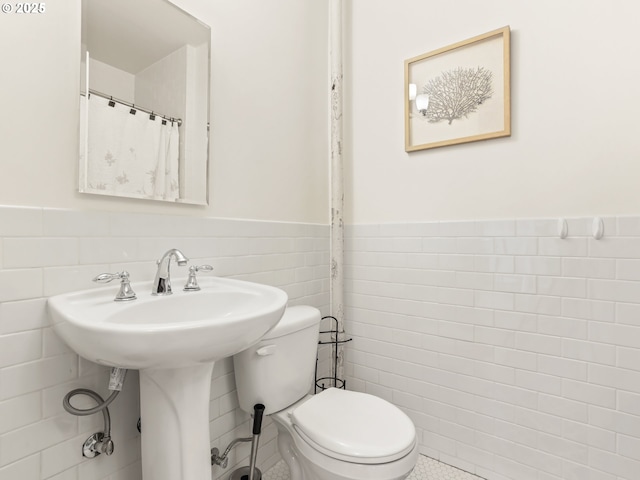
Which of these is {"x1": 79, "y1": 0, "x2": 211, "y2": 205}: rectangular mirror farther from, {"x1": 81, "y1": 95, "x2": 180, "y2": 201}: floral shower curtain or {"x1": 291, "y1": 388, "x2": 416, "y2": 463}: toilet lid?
{"x1": 291, "y1": 388, "x2": 416, "y2": 463}: toilet lid

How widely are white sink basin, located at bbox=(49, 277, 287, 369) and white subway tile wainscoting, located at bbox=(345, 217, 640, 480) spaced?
2.94ft

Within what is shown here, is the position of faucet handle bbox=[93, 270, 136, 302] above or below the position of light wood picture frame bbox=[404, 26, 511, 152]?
below

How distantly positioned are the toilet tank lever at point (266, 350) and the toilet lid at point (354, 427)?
0.78ft

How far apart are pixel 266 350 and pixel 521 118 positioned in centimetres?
138

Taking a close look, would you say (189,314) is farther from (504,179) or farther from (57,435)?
(504,179)

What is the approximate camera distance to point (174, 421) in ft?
2.93

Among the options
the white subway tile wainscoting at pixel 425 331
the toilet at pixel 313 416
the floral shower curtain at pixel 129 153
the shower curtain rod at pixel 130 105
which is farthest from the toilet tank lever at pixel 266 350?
the shower curtain rod at pixel 130 105

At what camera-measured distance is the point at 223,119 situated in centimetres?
132

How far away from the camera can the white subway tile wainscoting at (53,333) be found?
801 mm

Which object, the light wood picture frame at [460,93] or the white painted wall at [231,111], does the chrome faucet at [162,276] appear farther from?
the light wood picture frame at [460,93]

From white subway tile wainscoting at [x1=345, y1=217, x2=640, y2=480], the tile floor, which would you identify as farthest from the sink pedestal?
white subway tile wainscoting at [x1=345, y1=217, x2=640, y2=480]

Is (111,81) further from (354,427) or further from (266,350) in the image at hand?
(354,427)

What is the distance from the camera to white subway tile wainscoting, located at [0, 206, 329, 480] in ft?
2.63

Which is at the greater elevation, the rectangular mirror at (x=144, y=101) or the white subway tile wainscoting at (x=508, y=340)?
the rectangular mirror at (x=144, y=101)
